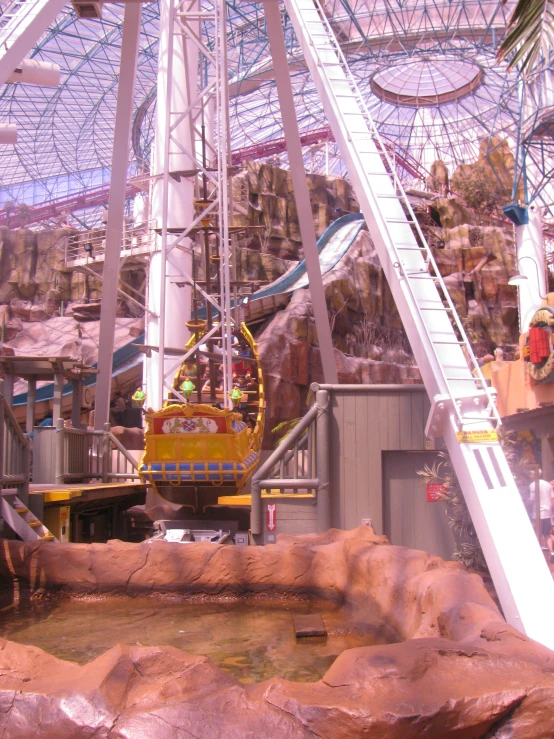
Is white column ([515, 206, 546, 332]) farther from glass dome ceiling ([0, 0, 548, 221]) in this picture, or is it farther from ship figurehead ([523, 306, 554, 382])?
ship figurehead ([523, 306, 554, 382])

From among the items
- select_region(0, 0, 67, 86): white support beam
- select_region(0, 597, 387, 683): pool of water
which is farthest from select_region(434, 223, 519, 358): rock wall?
select_region(0, 597, 387, 683): pool of water

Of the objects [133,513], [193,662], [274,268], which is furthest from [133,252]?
[193,662]

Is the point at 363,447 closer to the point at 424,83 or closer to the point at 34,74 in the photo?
the point at 34,74

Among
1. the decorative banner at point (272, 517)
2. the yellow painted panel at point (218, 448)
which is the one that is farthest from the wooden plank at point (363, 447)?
the yellow painted panel at point (218, 448)

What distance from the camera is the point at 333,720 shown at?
3.03 metres

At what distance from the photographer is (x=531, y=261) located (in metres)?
22.4

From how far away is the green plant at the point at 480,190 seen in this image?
130 feet

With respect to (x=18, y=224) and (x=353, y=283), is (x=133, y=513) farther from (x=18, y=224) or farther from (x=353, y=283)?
(x=18, y=224)

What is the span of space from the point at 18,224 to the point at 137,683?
43.7 metres

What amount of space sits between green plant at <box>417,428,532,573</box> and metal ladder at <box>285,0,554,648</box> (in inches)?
22.8

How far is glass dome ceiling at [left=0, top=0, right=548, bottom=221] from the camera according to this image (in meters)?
33.6

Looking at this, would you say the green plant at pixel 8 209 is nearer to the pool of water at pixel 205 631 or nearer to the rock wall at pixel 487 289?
the rock wall at pixel 487 289

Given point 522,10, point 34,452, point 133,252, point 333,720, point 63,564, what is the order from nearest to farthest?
point 333,720, point 522,10, point 63,564, point 34,452, point 133,252

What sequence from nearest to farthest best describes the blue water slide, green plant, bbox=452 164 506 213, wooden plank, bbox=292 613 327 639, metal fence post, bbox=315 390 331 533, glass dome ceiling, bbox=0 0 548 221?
wooden plank, bbox=292 613 327 639 < metal fence post, bbox=315 390 331 533 < the blue water slide < glass dome ceiling, bbox=0 0 548 221 < green plant, bbox=452 164 506 213
